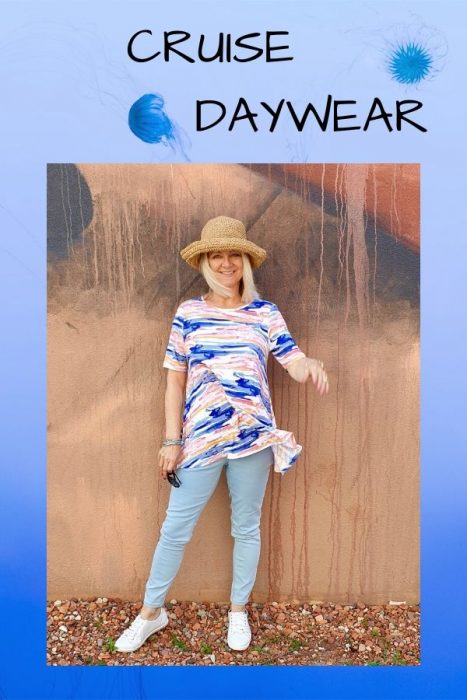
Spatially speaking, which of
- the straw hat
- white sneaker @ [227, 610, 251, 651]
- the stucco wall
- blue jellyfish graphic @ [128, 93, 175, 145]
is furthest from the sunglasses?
Answer: blue jellyfish graphic @ [128, 93, 175, 145]

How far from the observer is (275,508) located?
11.3 ft

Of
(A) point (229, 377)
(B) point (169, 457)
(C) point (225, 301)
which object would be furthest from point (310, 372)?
(B) point (169, 457)

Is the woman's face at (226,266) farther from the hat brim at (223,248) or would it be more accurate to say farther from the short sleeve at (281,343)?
the short sleeve at (281,343)

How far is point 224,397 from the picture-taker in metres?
3.02

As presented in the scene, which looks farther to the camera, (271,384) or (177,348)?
(271,384)

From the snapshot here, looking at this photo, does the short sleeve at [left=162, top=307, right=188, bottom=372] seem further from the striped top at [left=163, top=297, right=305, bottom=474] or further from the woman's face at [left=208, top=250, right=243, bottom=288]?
the woman's face at [left=208, top=250, right=243, bottom=288]

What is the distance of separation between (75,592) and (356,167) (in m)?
2.71

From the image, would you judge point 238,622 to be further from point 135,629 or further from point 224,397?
point 224,397

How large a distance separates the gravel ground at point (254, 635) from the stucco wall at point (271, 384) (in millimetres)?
87

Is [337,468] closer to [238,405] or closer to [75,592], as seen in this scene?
[238,405]

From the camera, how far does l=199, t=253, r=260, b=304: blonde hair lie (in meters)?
3.05

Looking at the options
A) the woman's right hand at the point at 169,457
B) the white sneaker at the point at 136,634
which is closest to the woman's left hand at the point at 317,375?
the woman's right hand at the point at 169,457

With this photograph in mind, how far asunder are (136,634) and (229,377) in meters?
1.42

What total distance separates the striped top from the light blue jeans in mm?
71
